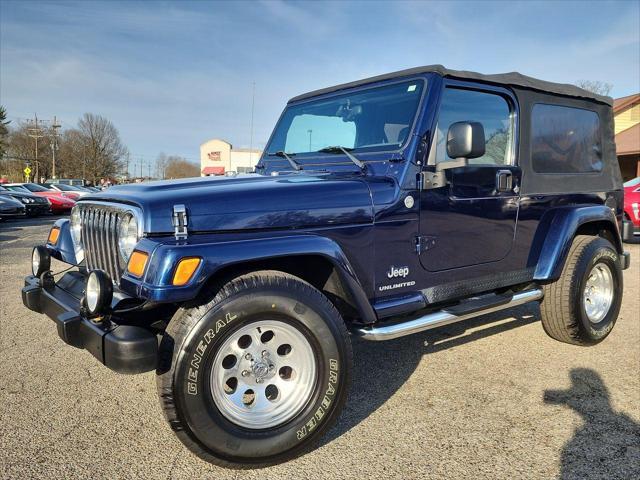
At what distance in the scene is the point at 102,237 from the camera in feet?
9.09

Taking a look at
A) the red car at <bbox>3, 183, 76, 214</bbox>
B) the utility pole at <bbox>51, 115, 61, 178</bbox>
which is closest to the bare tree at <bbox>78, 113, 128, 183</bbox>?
the utility pole at <bbox>51, 115, 61, 178</bbox>

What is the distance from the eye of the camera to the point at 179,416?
86.4 inches

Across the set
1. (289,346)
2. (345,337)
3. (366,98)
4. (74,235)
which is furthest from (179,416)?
(366,98)

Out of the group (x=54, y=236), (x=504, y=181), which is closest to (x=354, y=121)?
(x=504, y=181)

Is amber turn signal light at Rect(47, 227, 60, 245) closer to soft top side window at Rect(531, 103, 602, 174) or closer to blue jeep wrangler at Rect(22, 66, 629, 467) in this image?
blue jeep wrangler at Rect(22, 66, 629, 467)

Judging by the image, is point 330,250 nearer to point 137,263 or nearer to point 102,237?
point 137,263

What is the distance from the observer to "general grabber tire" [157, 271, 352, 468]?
2.22 metres

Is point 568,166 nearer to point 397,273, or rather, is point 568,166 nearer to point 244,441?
point 397,273

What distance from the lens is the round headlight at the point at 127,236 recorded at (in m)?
2.51

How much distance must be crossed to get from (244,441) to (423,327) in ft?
4.13

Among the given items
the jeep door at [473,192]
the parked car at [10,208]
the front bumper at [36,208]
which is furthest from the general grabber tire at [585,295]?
the front bumper at [36,208]

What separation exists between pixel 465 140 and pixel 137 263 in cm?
193

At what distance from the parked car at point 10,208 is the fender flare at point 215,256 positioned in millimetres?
16702

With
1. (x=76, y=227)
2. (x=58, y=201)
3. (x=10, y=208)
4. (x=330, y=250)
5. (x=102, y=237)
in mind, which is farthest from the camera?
(x=58, y=201)
